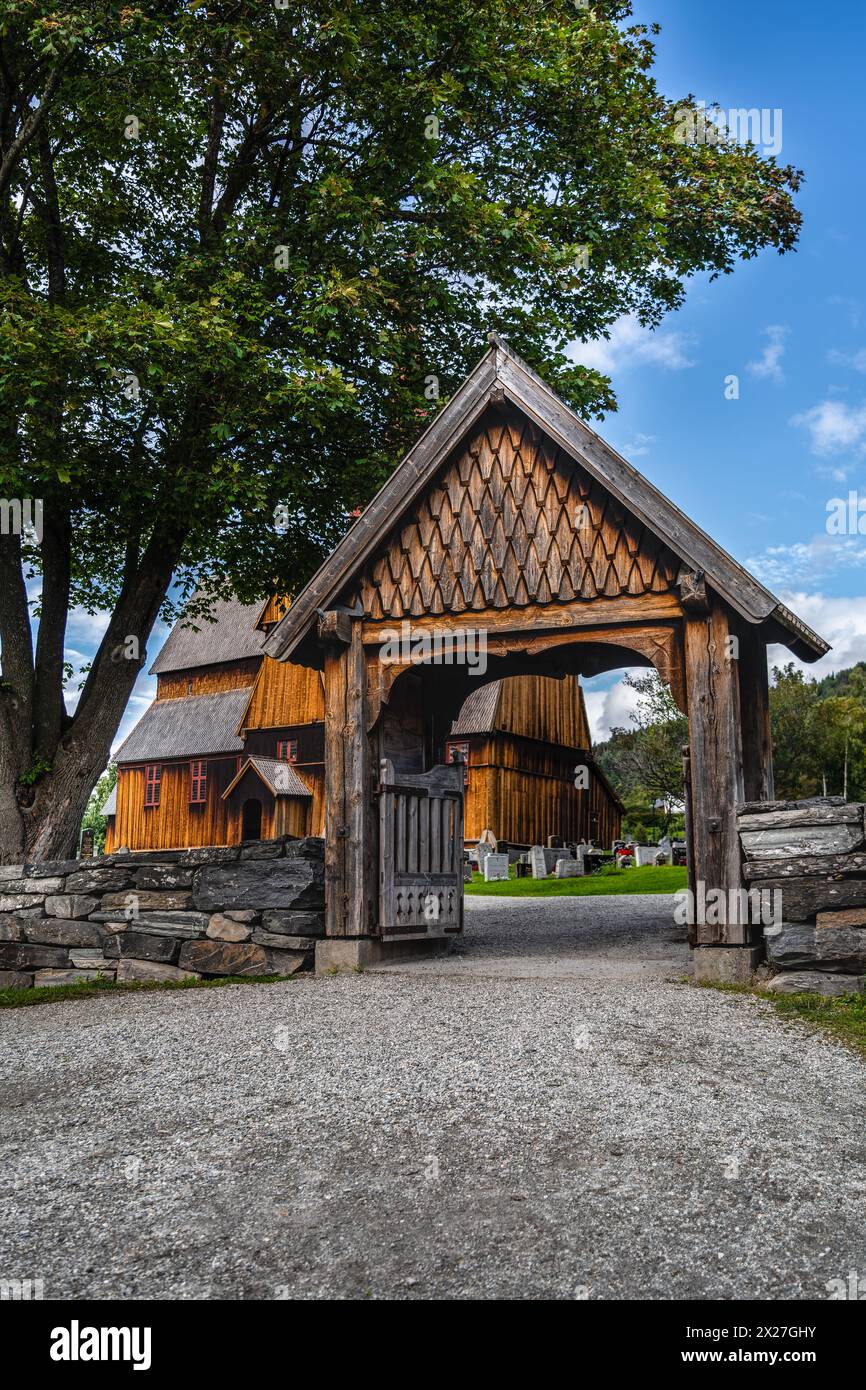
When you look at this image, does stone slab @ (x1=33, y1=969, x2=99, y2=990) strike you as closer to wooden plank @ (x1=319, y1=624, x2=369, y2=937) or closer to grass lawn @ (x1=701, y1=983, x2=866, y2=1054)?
wooden plank @ (x1=319, y1=624, x2=369, y2=937)

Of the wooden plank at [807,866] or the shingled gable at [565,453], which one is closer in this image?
the wooden plank at [807,866]

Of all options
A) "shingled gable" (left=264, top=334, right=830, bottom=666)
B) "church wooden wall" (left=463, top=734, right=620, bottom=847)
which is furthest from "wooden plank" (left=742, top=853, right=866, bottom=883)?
"church wooden wall" (left=463, top=734, right=620, bottom=847)

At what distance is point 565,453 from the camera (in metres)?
11.8

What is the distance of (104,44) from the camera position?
14.6m

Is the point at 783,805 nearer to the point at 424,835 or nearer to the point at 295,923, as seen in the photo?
the point at 424,835

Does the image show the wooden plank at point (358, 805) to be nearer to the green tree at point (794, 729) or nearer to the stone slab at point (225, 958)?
the stone slab at point (225, 958)

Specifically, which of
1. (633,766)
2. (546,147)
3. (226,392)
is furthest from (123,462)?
(633,766)

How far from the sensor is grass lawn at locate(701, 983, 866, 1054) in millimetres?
7832

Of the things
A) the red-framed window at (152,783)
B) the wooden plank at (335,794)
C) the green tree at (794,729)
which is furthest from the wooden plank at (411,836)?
the green tree at (794,729)

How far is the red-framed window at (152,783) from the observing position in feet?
142

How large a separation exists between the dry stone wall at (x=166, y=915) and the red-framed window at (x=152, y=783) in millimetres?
30254

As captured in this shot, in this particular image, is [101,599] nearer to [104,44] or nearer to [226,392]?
[226,392]

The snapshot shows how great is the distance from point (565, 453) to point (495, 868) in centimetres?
2315
